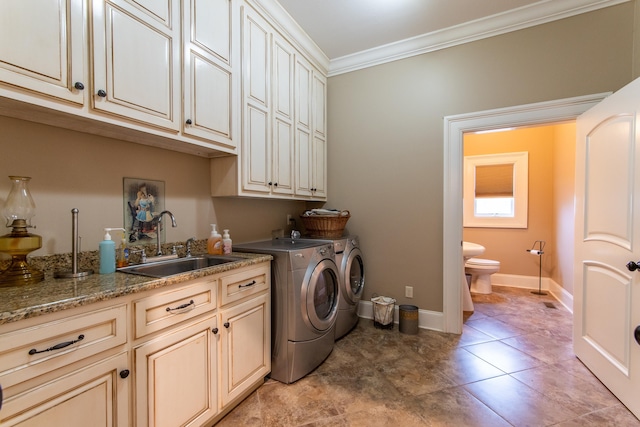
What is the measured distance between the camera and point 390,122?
293 centimetres

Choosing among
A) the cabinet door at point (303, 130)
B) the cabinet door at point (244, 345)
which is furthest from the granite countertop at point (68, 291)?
the cabinet door at point (303, 130)

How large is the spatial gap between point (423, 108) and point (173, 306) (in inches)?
106

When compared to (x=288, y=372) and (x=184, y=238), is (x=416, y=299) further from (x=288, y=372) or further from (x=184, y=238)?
(x=184, y=238)

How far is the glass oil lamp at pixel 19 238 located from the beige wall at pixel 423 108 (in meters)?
2.47

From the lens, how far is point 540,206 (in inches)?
158

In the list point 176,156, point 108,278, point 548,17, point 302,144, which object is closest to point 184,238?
point 176,156

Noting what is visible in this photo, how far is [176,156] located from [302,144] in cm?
119

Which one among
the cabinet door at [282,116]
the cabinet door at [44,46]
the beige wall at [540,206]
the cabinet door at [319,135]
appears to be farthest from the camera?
the beige wall at [540,206]

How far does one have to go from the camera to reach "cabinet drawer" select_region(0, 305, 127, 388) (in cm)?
82

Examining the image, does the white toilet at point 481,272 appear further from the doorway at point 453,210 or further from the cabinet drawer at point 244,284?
the cabinet drawer at point 244,284

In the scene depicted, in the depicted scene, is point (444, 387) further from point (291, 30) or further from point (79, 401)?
point (291, 30)

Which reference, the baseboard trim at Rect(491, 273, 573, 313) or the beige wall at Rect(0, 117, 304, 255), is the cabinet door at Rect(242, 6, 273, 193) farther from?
the baseboard trim at Rect(491, 273, 573, 313)

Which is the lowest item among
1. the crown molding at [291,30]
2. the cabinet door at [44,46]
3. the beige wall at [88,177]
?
the beige wall at [88,177]

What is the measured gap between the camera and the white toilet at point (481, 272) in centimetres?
371
